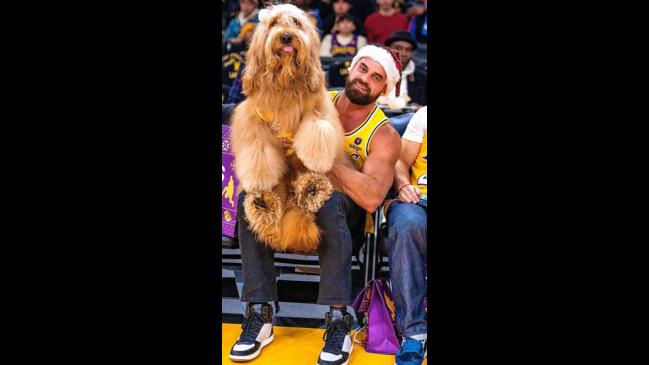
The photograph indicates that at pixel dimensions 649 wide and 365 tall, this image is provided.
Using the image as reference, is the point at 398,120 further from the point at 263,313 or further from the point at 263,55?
the point at 263,313

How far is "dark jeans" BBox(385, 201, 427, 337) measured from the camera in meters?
2.44

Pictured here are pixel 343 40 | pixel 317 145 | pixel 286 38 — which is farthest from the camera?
pixel 343 40

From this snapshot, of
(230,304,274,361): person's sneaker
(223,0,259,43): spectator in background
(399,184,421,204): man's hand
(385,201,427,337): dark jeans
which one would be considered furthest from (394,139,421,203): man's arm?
(223,0,259,43): spectator in background

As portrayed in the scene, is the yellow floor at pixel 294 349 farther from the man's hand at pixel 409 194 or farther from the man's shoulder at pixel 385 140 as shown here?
the man's shoulder at pixel 385 140

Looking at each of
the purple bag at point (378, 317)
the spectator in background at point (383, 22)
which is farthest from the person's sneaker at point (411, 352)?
the spectator in background at point (383, 22)

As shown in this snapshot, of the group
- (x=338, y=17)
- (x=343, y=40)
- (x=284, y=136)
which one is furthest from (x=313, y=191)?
(x=338, y=17)

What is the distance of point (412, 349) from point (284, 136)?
106cm

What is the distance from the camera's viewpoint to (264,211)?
2408mm

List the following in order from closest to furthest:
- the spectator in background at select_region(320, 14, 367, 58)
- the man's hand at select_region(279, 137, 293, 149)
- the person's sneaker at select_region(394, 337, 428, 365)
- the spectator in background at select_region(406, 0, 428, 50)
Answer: the person's sneaker at select_region(394, 337, 428, 365) < the man's hand at select_region(279, 137, 293, 149) < the spectator in background at select_region(406, 0, 428, 50) < the spectator in background at select_region(320, 14, 367, 58)

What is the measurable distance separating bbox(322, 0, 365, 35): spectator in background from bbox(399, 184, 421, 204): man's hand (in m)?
1.90

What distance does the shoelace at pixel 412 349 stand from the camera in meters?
2.38

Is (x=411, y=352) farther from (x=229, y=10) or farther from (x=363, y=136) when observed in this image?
(x=229, y=10)

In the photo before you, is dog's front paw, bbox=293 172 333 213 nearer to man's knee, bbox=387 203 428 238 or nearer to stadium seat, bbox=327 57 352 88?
man's knee, bbox=387 203 428 238

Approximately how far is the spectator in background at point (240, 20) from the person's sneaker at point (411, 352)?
226cm
